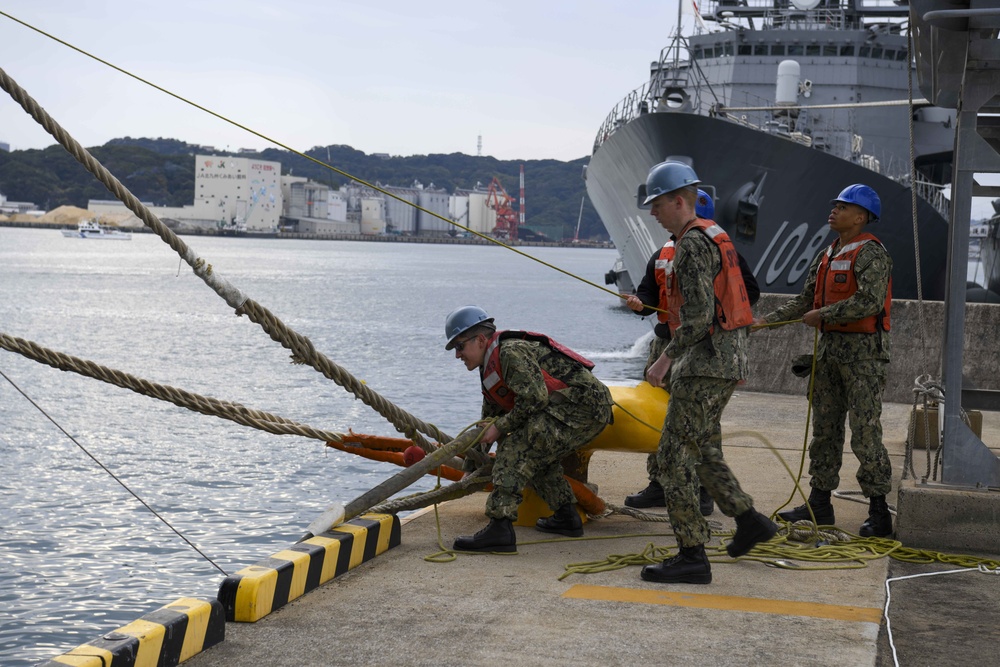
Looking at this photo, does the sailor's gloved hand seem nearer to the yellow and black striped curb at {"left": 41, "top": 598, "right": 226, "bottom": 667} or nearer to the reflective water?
the yellow and black striped curb at {"left": 41, "top": 598, "right": 226, "bottom": 667}

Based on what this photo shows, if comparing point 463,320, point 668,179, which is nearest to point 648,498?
point 463,320

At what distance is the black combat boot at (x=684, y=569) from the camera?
16.4 feet

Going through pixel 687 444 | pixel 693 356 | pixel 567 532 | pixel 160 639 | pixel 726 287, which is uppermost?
pixel 726 287

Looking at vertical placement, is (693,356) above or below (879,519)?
above

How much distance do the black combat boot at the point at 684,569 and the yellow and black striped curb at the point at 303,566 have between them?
1.30 meters

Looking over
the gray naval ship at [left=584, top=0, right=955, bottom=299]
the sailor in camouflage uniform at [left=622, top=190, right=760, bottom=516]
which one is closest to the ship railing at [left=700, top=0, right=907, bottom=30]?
the gray naval ship at [left=584, top=0, right=955, bottom=299]

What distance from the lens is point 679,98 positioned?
22672 mm

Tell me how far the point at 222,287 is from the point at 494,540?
5.86 ft

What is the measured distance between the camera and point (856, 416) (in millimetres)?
5879

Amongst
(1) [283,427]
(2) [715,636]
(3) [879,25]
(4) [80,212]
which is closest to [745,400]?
(1) [283,427]

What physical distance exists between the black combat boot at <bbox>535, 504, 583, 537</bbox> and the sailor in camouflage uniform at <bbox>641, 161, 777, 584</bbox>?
2.84 feet

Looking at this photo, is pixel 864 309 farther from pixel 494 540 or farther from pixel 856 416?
pixel 494 540

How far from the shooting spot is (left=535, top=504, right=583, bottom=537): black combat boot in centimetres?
592

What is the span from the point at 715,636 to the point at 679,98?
19450 millimetres
